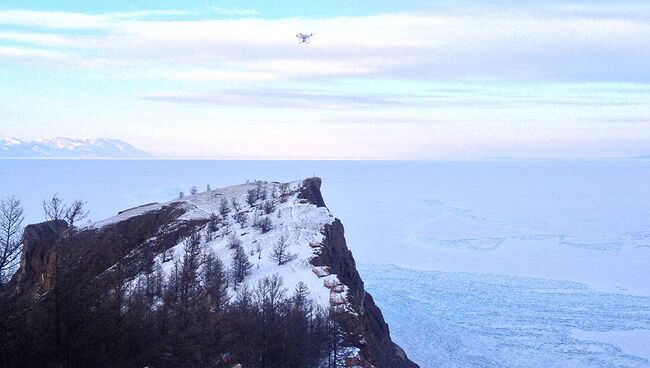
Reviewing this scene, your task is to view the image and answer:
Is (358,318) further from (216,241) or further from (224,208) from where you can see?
(224,208)

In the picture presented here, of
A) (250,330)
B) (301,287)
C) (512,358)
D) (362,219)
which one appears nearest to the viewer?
(250,330)

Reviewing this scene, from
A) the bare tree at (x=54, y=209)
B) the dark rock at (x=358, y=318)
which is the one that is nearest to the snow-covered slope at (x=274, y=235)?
the dark rock at (x=358, y=318)

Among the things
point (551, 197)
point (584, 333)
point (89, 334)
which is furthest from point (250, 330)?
point (551, 197)

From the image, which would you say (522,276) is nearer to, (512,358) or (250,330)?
(512,358)

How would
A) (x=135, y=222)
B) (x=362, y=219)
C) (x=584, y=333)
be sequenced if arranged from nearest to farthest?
(x=584, y=333) < (x=135, y=222) < (x=362, y=219)

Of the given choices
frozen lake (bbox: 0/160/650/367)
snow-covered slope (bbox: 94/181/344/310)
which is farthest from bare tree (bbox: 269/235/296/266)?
frozen lake (bbox: 0/160/650/367)

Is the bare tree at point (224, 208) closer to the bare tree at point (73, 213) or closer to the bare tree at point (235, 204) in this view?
the bare tree at point (235, 204)

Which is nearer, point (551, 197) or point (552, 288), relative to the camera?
point (552, 288)

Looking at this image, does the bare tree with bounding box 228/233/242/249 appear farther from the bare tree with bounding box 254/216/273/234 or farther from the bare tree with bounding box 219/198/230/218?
the bare tree with bounding box 219/198/230/218

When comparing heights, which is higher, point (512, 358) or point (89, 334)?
point (89, 334)
